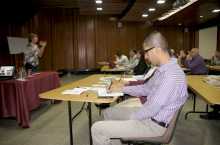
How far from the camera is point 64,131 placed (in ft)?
8.22

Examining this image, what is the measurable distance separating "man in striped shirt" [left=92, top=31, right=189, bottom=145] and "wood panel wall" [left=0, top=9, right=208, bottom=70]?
859 centimetres

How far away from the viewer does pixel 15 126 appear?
2684 millimetres

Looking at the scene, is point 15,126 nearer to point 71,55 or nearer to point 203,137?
point 203,137

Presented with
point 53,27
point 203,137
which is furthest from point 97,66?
point 203,137

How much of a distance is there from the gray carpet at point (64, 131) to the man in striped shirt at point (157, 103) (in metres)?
1.06

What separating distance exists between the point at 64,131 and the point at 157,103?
6.15 feet

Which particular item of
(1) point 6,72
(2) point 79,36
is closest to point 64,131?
(1) point 6,72

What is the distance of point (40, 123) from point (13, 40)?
604 cm

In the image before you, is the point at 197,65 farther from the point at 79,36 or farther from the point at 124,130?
the point at 79,36

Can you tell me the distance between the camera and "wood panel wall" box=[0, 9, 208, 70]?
9.23 m

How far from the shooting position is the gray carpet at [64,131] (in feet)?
7.23

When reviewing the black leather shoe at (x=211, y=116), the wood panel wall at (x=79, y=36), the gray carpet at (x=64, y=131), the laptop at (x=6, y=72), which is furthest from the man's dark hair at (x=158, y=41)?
the wood panel wall at (x=79, y=36)

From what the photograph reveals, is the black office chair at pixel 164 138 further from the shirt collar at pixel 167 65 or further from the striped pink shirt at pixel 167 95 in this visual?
the shirt collar at pixel 167 65

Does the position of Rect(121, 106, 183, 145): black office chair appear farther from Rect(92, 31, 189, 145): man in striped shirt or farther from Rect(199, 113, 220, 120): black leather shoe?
Rect(199, 113, 220, 120): black leather shoe
